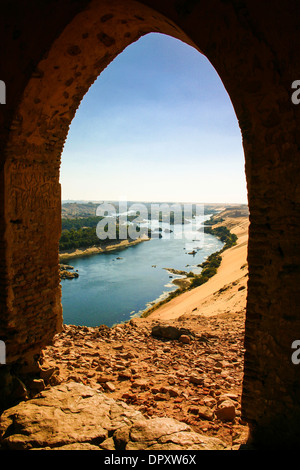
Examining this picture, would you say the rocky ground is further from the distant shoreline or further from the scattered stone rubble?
the distant shoreline

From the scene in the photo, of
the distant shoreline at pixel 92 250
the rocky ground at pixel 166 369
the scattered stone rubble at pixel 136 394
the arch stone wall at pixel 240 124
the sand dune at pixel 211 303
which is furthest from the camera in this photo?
the distant shoreline at pixel 92 250

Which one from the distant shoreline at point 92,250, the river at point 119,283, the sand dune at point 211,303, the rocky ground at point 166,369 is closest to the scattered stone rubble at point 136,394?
the rocky ground at point 166,369

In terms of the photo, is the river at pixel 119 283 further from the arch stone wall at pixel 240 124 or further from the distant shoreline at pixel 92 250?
the arch stone wall at pixel 240 124

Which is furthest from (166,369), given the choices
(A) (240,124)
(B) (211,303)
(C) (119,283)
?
(C) (119,283)

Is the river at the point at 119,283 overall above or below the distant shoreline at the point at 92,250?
below

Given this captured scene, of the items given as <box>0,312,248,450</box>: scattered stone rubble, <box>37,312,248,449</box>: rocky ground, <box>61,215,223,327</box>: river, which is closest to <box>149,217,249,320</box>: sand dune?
<box>61,215,223,327</box>: river
